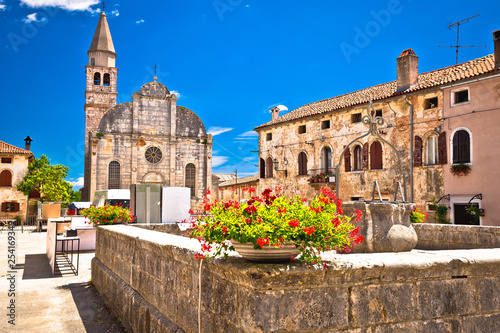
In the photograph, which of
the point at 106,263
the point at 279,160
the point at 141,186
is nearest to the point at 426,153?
the point at 279,160

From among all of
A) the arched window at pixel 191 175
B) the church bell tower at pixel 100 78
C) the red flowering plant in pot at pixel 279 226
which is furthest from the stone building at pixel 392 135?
the church bell tower at pixel 100 78

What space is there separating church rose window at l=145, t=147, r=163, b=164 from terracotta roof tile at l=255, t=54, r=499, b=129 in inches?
387

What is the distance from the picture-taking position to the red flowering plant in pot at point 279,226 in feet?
8.67

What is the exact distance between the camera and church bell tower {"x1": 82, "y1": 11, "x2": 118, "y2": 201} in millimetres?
45875

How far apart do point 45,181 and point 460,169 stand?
113ft

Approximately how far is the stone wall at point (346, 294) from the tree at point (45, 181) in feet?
127

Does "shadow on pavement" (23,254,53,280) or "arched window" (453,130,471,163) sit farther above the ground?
"arched window" (453,130,471,163)

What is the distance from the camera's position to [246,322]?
8.85ft

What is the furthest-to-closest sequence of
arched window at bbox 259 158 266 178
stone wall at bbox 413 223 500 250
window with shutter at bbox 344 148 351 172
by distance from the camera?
arched window at bbox 259 158 266 178, window with shutter at bbox 344 148 351 172, stone wall at bbox 413 223 500 250

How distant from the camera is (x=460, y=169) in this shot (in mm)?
19516

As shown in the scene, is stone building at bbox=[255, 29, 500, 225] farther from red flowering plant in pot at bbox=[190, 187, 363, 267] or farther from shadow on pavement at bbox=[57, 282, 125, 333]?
red flowering plant in pot at bbox=[190, 187, 363, 267]

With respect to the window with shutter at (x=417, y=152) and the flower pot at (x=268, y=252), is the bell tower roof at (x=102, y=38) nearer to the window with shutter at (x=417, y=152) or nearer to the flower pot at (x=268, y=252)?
the window with shutter at (x=417, y=152)

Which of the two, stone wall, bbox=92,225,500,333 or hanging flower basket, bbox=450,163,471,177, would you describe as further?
hanging flower basket, bbox=450,163,471,177

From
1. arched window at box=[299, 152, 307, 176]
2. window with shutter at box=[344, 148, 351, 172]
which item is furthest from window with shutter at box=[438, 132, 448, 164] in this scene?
arched window at box=[299, 152, 307, 176]
